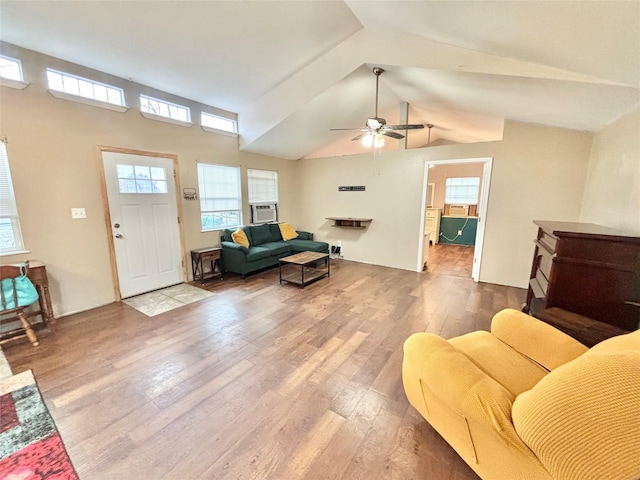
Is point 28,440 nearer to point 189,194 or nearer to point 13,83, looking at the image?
point 13,83

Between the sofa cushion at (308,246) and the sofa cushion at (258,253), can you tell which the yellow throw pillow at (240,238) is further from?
the sofa cushion at (308,246)

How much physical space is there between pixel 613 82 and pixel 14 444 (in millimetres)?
4633

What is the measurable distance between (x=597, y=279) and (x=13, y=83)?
18.1 ft

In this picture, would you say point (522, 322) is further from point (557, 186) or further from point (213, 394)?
point (557, 186)

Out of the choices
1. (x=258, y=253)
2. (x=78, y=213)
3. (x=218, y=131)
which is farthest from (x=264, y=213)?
(x=78, y=213)

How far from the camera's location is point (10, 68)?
8.76 ft

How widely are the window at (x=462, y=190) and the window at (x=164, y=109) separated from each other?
731 cm

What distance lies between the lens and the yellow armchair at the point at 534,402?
2.30 feet

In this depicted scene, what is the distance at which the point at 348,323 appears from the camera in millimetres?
2982

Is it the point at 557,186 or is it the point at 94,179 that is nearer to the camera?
the point at 94,179

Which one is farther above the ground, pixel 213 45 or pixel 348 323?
pixel 213 45

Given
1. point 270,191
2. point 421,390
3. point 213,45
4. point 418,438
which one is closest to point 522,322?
point 421,390

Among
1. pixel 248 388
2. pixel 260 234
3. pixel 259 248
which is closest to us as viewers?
A: pixel 248 388

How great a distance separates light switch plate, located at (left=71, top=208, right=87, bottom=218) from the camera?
3164mm
